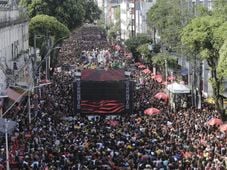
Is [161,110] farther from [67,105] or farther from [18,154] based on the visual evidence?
[18,154]

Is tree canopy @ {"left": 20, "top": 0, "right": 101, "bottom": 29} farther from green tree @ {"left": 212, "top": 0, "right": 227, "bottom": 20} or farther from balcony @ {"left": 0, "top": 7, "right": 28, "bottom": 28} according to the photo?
green tree @ {"left": 212, "top": 0, "right": 227, "bottom": 20}

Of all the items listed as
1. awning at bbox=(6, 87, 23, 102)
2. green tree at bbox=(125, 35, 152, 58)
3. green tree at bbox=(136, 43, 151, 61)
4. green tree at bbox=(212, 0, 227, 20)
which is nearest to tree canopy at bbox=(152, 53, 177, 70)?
green tree at bbox=(136, 43, 151, 61)

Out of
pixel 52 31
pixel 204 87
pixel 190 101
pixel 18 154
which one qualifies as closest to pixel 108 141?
pixel 18 154

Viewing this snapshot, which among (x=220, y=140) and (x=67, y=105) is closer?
(x=220, y=140)

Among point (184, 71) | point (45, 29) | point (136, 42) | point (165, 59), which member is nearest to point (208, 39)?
point (165, 59)

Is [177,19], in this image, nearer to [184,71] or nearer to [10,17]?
[184,71]

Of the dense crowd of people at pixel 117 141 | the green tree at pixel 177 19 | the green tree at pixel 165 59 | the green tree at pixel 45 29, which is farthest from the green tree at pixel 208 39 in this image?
the green tree at pixel 45 29

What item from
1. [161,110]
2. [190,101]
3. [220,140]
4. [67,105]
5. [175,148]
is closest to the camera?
[175,148]
